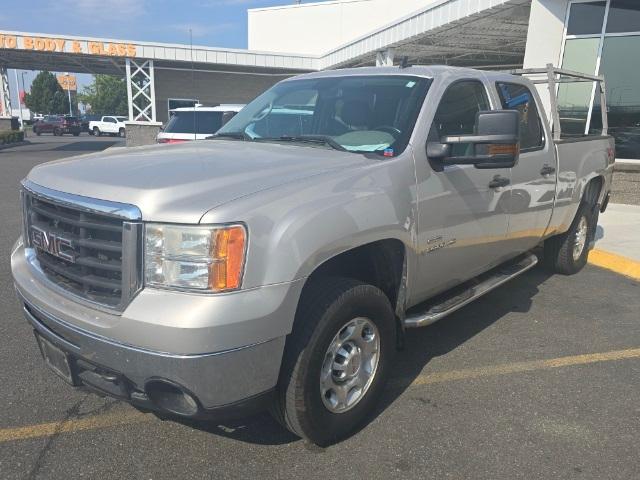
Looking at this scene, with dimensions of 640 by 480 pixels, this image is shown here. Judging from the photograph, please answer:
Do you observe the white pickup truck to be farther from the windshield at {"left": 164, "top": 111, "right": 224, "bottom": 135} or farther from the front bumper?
the front bumper

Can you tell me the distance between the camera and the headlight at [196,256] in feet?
7.14

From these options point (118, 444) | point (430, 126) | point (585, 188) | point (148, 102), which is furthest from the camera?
point (148, 102)

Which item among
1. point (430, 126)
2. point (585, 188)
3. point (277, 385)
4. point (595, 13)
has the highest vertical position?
point (595, 13)

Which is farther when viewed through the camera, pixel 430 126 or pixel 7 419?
pixel 430 126

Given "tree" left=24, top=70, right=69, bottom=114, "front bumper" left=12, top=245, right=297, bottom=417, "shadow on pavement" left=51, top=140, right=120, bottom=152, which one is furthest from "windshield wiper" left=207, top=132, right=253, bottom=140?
"tree" left=24, top=70, right=69, bottom=114

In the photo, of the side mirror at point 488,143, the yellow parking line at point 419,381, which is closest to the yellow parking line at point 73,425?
the yellow parking line at point 419,381

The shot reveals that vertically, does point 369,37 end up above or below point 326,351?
above

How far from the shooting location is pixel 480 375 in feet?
11.9

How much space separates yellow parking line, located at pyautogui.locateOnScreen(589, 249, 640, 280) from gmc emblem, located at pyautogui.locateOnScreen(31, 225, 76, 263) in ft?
19.4

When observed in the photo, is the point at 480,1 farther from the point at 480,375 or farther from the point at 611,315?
the point at 480,375

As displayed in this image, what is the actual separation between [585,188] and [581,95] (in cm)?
446

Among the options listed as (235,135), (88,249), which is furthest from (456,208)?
(88,249)

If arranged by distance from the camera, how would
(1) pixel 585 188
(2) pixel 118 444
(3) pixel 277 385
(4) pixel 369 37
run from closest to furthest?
1. (3) pixel 277 385
2. (2) pixel 118 444
3. (1) pixel 585 188
4. (4) pixel 369 37

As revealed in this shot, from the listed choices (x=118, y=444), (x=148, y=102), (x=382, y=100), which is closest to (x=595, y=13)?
(x=382, y=100)
